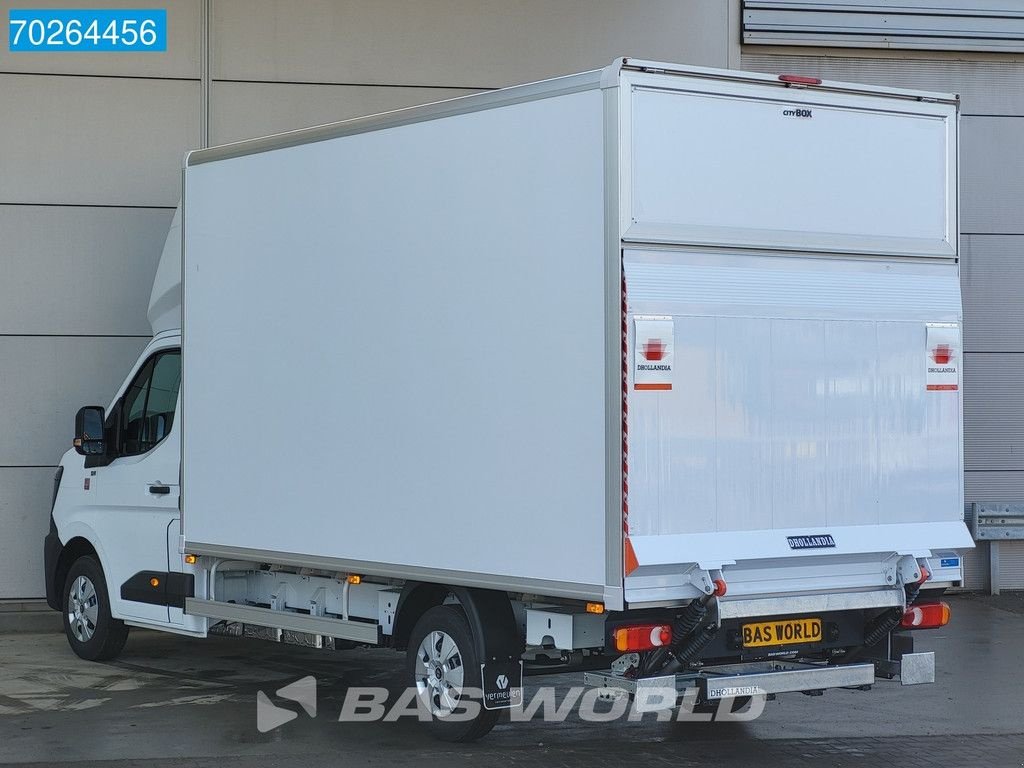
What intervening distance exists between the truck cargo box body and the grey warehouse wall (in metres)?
5.22

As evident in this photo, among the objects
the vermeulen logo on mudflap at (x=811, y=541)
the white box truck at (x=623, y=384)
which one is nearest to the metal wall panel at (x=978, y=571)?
the white box truck at (x=623, y=384)

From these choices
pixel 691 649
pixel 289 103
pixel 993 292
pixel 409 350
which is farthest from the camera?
pixel 993 292

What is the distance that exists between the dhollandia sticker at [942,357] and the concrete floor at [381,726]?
1975mm

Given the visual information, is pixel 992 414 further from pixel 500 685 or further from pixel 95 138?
pixel 95 138

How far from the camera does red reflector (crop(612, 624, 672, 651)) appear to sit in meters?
6.73

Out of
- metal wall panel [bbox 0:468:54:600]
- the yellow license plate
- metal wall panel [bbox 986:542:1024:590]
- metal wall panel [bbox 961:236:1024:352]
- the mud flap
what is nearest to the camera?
the yellow license plate

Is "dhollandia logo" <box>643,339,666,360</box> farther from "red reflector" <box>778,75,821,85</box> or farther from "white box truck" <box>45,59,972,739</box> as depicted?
"red reflector" <box>778,75,821,85</box>

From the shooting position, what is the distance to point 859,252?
749cm

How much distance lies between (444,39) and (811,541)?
787 centimetres

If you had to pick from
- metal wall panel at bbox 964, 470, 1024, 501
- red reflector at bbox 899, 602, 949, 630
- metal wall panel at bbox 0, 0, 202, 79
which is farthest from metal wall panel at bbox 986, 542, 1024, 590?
metal wall panel at bbox 0, 0, 202, 79

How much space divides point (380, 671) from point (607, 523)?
4.11 meters

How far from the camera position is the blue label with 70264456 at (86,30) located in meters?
13.1

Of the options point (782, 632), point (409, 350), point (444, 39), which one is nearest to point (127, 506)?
point (409, 350)

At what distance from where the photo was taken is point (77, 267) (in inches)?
517
